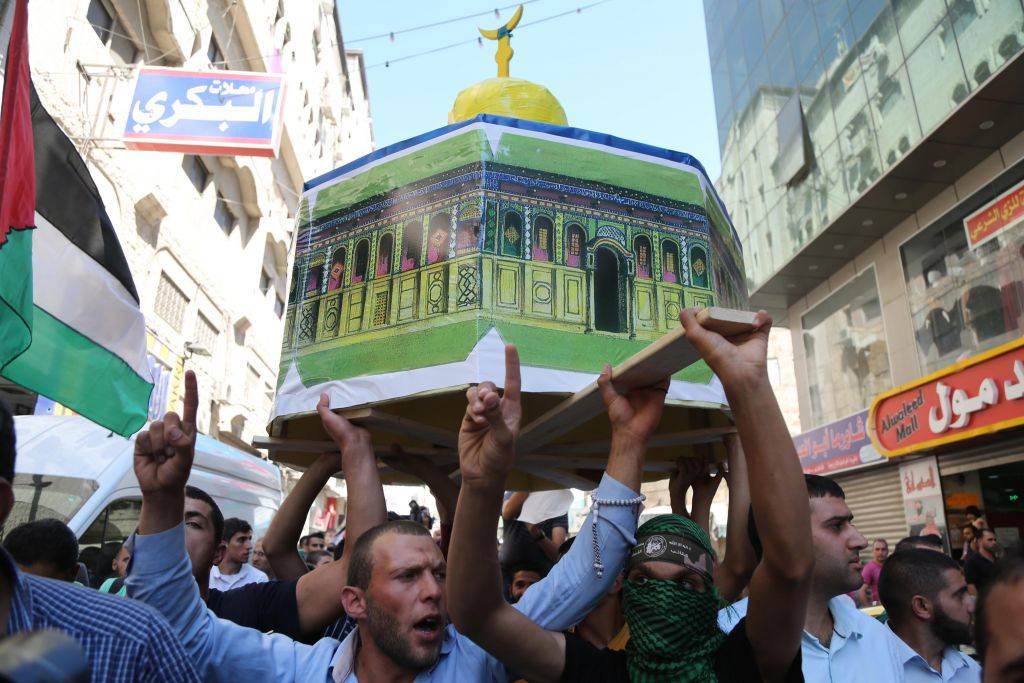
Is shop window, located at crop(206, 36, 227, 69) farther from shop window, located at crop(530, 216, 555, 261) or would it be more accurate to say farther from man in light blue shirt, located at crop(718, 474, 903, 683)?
man in light blue shirt, located at crop(718, 474, 903, 683)

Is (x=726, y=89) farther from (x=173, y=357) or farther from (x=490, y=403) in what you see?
(x=490, y=403)

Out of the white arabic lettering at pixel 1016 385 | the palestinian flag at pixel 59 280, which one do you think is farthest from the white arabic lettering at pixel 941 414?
the palestinian flag at pixel 59 280

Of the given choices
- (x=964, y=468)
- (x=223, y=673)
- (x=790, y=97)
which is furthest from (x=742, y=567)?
(x=790, y=97)

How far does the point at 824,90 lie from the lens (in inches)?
616

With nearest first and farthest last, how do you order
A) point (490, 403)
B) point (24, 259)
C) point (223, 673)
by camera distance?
1. point (490, 403)
2. point (223, 673)
3. point (24, 259)

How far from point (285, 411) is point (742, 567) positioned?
69.4 inches

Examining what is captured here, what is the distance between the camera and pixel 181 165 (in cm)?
1355

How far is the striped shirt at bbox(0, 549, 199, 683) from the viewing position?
1.17 metres

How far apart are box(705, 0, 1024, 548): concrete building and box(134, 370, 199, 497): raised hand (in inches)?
451

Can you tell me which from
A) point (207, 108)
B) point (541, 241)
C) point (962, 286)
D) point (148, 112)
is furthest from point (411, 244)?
point (962, 286)

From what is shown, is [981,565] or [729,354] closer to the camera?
[729,354]

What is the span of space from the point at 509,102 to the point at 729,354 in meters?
1.67

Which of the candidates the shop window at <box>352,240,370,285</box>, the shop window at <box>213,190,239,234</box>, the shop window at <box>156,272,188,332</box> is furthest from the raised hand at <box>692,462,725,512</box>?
the shop window at <box>213,190,239,234</box>

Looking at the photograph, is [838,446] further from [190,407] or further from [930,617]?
[190,407]
